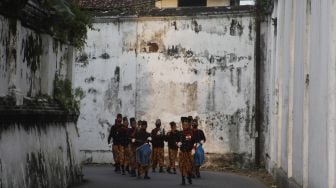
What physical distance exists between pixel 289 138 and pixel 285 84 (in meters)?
1.78

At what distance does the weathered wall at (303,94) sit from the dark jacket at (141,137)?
3.68 metres

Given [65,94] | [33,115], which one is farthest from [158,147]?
[33,115]

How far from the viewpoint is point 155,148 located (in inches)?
719

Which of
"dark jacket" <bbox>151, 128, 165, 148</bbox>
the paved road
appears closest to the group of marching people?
"dark jacket" <bbox>151, 128, 165, 148</bbox>

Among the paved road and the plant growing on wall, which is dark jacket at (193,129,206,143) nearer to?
the paved road

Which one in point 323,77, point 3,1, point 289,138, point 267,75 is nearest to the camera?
point 323,77

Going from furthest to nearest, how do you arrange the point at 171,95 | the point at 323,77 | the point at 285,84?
the point at 171,95 → the point at 285,84 → the point at 323,77

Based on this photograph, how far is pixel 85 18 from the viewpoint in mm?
14297

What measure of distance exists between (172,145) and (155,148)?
63 cm

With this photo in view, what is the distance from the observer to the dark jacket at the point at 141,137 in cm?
1638

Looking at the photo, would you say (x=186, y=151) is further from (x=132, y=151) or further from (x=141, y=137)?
(x=132, y=151)

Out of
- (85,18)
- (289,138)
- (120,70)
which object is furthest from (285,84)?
(120,70)

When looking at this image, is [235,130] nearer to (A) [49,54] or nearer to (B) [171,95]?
(B) [171,95]

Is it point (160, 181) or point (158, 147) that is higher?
point (158, 147)
